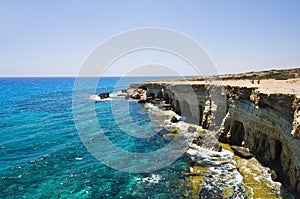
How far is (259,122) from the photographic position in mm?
20875

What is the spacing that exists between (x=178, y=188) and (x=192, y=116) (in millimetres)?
23988

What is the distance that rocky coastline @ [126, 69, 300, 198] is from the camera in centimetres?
1564

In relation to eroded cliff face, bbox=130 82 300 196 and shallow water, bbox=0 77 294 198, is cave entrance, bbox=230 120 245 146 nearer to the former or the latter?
eroded cliff face, bbox=130 82 300 196

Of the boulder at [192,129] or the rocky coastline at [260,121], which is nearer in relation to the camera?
the rocky coastline at [260,121]

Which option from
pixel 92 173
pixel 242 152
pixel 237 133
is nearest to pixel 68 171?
pixel 92 173

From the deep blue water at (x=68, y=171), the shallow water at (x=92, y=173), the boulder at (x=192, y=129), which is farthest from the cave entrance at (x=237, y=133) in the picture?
the deep blue water at (x=68, y=171)

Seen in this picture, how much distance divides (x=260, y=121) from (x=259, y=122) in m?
0.31

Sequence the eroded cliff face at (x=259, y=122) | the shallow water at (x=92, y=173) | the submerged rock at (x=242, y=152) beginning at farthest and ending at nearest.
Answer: the submerged rock at (x=242, y=152)
the shallow water at (x=92, y=173)
the eroded cliff face at (x=259, y=122)

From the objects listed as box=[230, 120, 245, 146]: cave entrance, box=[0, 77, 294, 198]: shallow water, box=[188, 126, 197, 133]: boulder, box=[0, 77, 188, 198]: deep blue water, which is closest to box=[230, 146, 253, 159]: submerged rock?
box=[0, 77, 294, 198]: shallow water

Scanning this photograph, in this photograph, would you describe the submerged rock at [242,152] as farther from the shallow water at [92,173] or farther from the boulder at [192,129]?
the boulder at [192,129]

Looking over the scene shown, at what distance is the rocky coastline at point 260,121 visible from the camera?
15.6m

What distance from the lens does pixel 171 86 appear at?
1923 inches

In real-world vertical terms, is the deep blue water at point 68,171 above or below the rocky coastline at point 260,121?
below

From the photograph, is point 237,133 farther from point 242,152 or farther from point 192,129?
point 192,129
